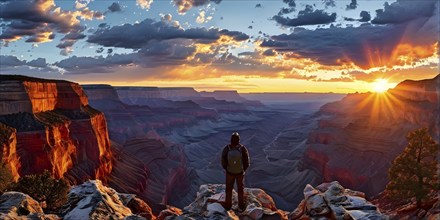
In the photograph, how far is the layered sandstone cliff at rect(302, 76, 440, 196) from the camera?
266ft

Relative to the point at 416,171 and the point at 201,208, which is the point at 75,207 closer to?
the point at 201,208

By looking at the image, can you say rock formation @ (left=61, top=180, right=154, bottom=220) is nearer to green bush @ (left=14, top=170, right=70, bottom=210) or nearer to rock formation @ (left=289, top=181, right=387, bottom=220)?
green bush @ (left=14, top=170, right=70, bottom=210)

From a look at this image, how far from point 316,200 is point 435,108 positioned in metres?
83.8

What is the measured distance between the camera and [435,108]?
87438 mm

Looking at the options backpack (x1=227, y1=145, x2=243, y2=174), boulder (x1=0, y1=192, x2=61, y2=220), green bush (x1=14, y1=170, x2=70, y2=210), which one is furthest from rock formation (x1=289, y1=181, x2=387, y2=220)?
green bush (x1=14, y1=170, x2=70, y2=210)

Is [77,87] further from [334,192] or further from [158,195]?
[334,192]

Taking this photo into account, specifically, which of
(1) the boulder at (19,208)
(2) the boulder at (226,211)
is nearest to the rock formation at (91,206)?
→ (1) the boulder at (19,208)

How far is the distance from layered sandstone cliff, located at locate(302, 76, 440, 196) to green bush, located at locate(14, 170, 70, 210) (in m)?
67.7

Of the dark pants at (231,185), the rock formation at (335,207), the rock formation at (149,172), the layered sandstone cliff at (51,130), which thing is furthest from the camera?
the rock formation at (149,172)

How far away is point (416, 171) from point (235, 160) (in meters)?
12.7

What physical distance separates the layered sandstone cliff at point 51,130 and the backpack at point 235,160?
34459mm

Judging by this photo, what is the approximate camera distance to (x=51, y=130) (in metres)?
54.3

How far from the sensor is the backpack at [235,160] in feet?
54.3

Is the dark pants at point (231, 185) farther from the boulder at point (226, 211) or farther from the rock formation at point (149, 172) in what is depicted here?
the rock formation at point (149, 172)
